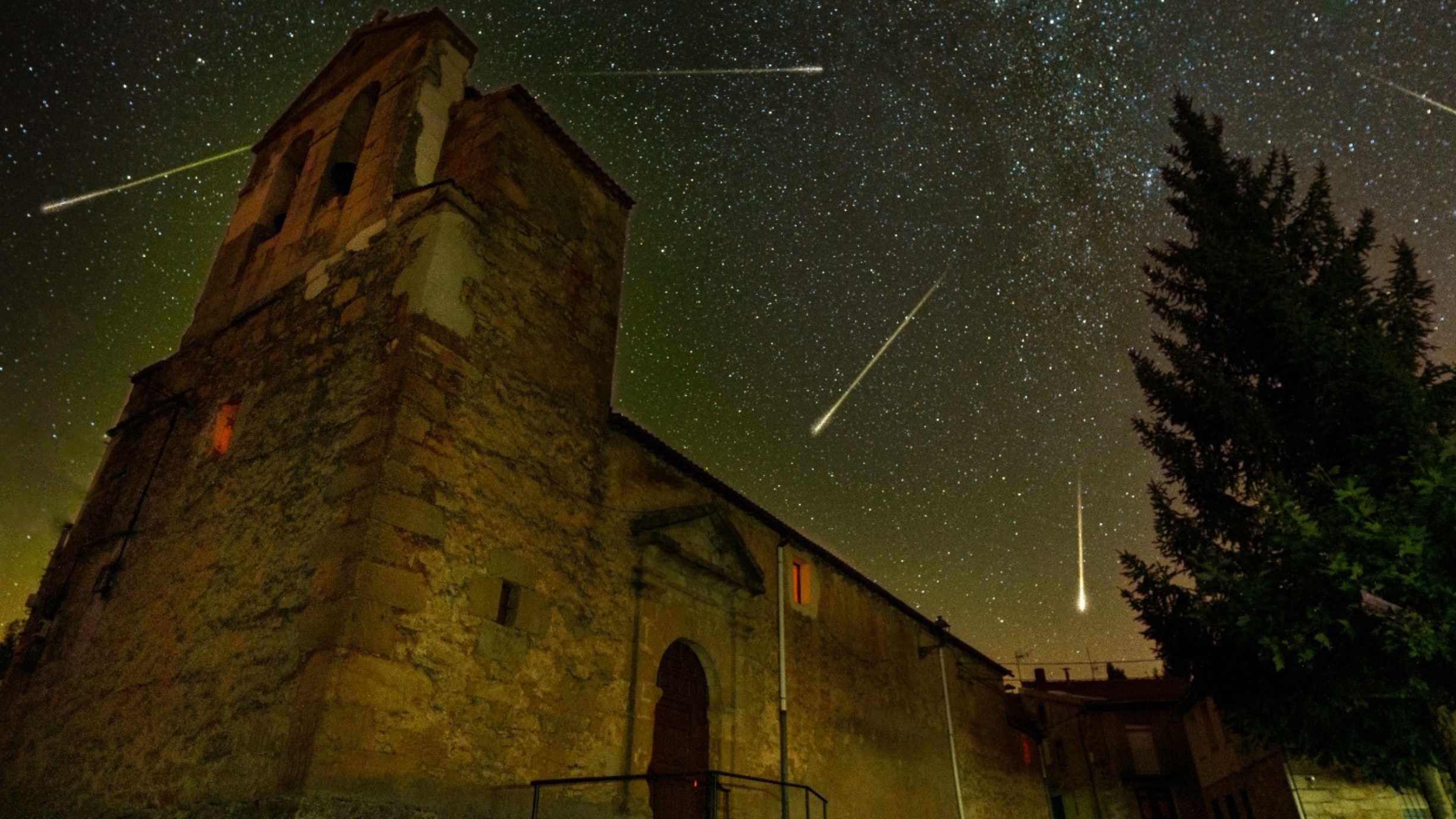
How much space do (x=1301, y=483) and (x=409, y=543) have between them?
36.5 feet

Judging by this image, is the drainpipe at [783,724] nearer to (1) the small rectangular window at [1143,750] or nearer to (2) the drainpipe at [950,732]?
(2) the drainpipe at [950,732]

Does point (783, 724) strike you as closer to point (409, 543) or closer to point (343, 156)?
point (409, 543)

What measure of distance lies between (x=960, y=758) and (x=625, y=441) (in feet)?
39.8

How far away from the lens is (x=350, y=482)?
20.4 ft

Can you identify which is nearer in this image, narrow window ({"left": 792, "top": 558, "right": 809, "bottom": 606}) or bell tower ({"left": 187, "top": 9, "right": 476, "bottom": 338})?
bell tower ({"left": 187, "top": 9, "right": 476, "bottom": 338})

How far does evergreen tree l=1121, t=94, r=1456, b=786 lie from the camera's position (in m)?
7.97

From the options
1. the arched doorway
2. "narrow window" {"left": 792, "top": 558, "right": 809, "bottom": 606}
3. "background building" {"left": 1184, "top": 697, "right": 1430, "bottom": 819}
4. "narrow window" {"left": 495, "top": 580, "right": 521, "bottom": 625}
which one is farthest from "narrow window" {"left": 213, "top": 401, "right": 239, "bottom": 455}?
"background building" {"left": 1184, "top": 697, "right": 1430, "bottom": 819}

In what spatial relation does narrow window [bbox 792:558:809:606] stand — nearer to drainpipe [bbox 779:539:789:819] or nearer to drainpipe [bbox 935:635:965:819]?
drainpipe [bbox 779:539:789:819]

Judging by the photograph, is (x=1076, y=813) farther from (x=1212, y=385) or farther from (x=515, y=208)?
(x=515, y=208)

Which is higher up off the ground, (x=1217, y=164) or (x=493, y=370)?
(x=1217, y=164)

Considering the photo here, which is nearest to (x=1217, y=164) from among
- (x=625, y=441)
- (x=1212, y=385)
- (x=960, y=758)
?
(x=1212, y=385)

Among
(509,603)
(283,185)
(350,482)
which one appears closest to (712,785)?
(509,603)

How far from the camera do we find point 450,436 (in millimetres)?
6750

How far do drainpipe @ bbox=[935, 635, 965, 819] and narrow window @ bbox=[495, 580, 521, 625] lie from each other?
12427 millimetres
